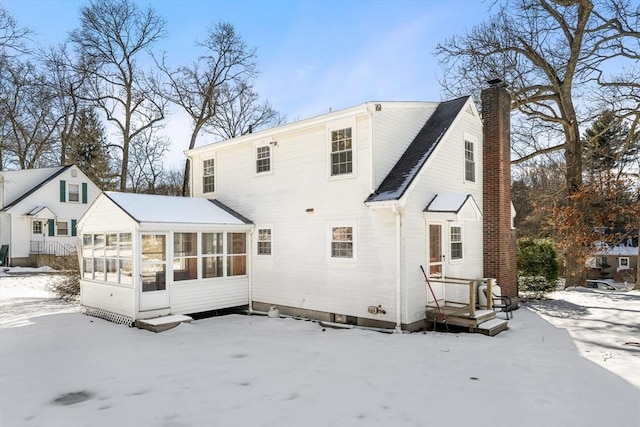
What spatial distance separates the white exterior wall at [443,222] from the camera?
9359mm

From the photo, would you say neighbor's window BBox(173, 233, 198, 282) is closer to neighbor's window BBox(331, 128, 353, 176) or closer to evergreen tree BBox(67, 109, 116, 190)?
neighbor's window BBox(331, 128, 353, 176)

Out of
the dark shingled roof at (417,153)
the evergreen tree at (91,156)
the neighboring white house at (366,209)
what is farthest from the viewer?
the evergreen tree at (91,156)

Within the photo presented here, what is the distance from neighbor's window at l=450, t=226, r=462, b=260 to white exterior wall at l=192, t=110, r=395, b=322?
102 inches

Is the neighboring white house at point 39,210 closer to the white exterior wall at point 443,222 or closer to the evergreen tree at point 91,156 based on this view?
the evergreen tree at point 91,156

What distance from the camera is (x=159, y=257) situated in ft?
34.8

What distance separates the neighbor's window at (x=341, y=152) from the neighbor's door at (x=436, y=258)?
8.56ft

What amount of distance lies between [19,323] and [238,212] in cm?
663

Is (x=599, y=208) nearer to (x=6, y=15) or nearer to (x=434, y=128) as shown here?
(x=434, y=128)

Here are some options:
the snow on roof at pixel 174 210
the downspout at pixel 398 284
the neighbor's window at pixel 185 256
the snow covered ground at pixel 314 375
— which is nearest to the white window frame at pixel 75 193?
the snow on roof at pixel 174 210

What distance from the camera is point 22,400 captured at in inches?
223

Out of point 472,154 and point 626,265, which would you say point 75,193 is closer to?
point 472,154

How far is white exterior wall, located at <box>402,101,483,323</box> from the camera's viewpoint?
9359 mm

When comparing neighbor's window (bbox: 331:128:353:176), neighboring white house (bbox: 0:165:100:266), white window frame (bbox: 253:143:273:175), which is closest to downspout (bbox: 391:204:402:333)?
neighbor's window (bbox: 331:128:353:176)

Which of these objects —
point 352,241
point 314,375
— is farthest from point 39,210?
point 314,375
